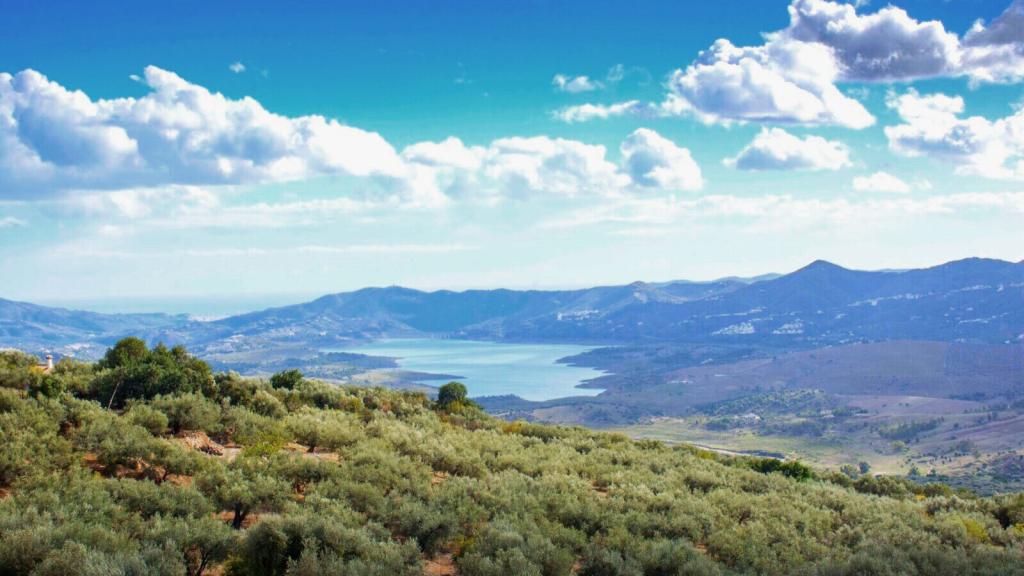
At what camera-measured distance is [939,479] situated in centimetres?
9319

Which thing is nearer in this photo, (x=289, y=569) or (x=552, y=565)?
(x=289, y=569)

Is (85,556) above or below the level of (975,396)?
above

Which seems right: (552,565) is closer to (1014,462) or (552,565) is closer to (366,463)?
(366,463)

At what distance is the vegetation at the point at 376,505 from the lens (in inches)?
471

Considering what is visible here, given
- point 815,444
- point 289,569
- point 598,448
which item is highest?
point 289,569

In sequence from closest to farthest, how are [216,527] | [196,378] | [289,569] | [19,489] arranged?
[289,569] → [216,527] → [19,489] → [196,378]

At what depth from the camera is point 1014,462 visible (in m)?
103

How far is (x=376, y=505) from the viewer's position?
1502 cm

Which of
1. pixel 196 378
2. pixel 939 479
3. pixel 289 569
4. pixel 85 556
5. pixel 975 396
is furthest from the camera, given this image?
pixel 975 396

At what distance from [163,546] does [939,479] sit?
103 meters

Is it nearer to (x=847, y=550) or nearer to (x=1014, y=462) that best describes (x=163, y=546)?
(x=847, y=550)

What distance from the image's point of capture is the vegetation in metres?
12.0

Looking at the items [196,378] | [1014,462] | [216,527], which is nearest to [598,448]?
[196,378]

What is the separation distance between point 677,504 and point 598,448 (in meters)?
9.92
